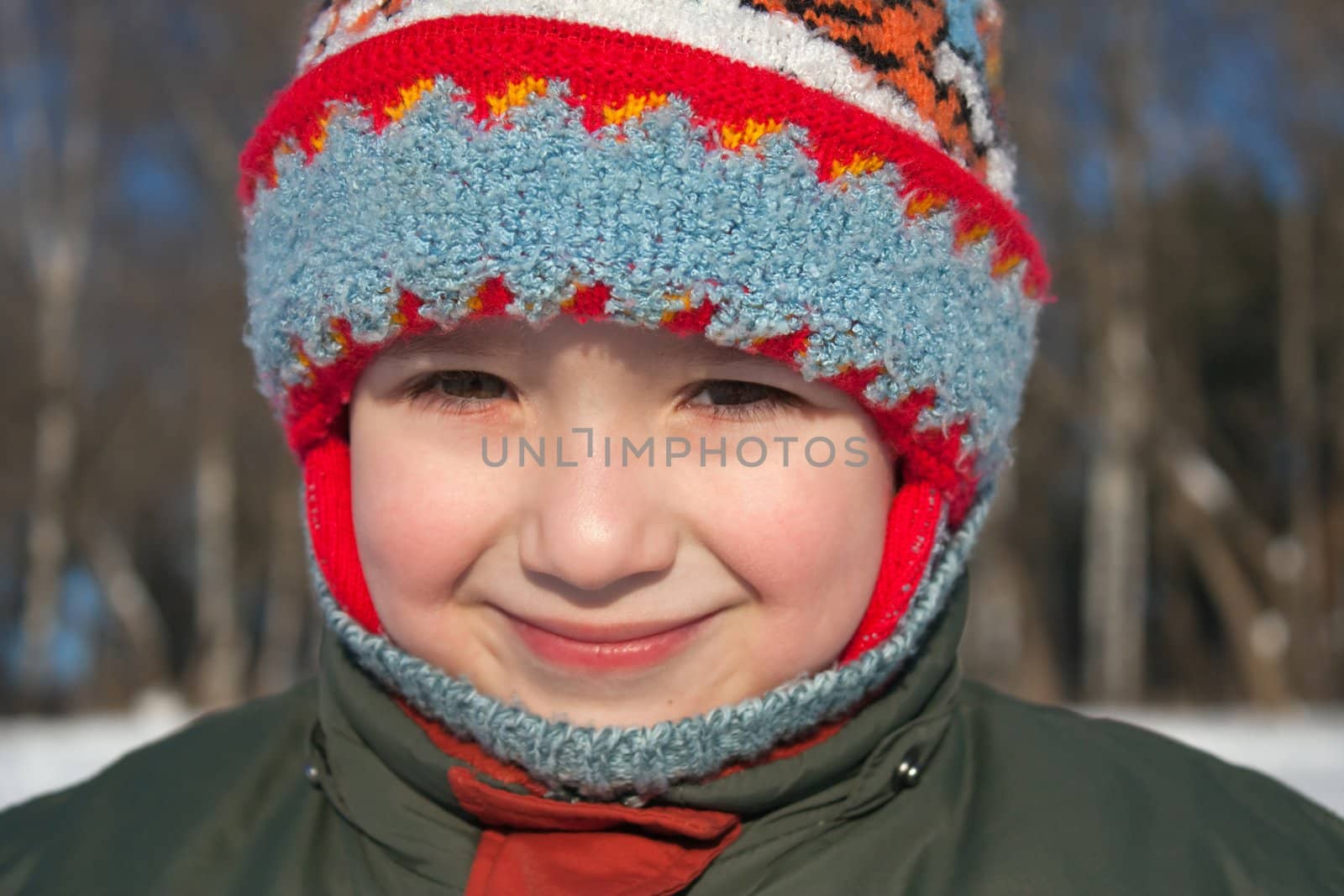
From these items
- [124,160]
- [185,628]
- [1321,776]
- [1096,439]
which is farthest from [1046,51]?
[185,628]

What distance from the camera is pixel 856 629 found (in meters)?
1.10

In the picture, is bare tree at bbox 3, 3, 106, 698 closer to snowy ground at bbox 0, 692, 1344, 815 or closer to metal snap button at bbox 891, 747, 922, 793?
snowy ground at bbox 0, 692, 1344, 815

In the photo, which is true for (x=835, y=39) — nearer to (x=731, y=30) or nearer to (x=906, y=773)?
(x=731, y=30)

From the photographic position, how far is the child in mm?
930

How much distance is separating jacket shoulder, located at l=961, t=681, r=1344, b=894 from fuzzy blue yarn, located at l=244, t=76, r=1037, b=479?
0.42 metres

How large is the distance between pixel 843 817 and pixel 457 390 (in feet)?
1.90

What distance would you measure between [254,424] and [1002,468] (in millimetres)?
11482

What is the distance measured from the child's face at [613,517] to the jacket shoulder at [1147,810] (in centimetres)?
29

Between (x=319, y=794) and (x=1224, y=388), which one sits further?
(x=1224, y=388)

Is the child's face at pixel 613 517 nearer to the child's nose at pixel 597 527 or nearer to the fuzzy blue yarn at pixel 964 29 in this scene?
the child's nose at pixel 597 527

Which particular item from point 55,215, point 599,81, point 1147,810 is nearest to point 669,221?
point 599,81

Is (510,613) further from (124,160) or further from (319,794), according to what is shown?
(124,160)

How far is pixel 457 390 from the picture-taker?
105 centimetres

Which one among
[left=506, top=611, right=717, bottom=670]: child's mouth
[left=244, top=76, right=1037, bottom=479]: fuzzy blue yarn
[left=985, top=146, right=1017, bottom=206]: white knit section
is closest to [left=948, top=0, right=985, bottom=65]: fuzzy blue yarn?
[left=985, top=146, right=1017, bottom=206]: white knit section
